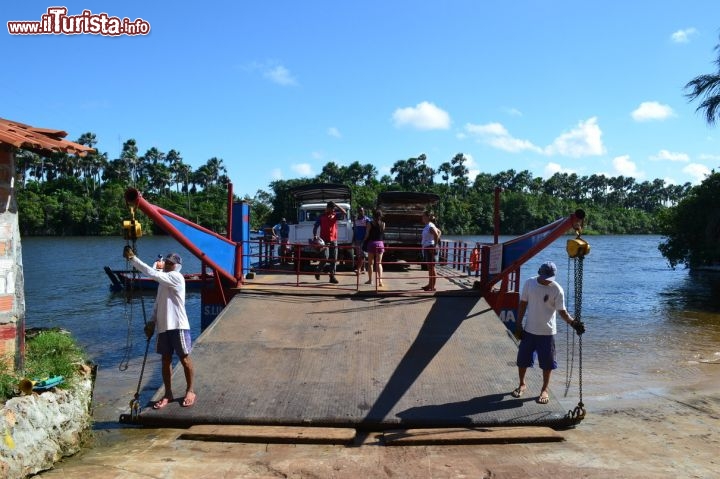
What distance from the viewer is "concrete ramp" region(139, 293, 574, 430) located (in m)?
6.50

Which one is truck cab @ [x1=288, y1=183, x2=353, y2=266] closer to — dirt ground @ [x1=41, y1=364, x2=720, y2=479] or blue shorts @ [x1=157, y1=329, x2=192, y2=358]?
blue shorts @ [x1=157, y1=329, x2=192, y2=358]

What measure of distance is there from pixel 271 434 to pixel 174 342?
168cm

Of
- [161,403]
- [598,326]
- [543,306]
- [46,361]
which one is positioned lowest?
[598,326]

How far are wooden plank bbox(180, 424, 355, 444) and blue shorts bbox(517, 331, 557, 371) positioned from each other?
2.48m

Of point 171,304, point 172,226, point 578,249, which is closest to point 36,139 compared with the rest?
point 171,304

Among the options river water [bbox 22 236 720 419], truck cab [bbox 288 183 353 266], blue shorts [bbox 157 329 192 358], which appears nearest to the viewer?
blue shorts [bbox 157 329 192 358]

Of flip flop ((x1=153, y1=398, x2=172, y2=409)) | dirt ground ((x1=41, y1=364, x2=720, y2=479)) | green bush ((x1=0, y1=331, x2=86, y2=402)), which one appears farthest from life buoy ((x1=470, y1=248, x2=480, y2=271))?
green bush ((x1=0, y1=331, x2=86, y2=402))

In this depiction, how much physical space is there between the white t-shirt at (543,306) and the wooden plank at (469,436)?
49.9 inches

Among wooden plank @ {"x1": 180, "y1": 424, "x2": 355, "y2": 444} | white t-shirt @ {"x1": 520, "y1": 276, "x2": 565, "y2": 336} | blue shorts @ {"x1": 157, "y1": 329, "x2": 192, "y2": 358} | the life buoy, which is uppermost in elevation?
the life buoy

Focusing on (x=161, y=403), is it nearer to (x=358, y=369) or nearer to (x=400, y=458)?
(x=358, y=369)

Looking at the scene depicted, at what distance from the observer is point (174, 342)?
261 inches

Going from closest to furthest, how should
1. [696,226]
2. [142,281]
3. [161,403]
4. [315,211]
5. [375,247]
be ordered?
[161,403], [375,247], [315,211], [142,281], [696,226]

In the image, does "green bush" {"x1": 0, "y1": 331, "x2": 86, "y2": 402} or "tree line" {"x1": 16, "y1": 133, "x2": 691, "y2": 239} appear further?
"tree line" {"x1": 16, "y1": 133, "x2": 691, "y2": 239}

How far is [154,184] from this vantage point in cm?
10075
